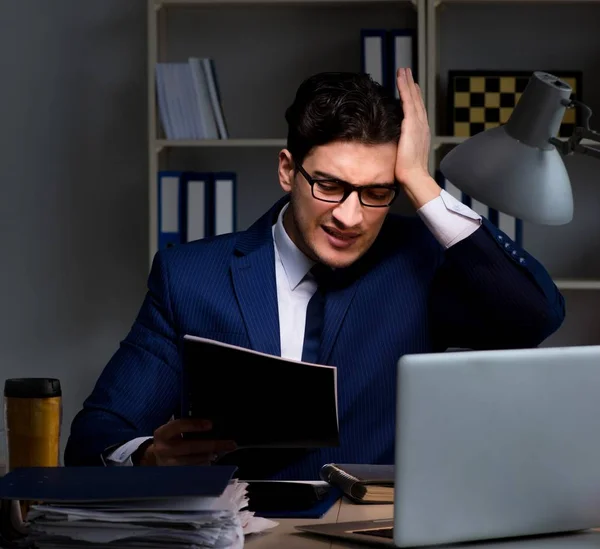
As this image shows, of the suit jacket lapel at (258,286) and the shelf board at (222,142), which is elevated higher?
the shelf board at (222,142)

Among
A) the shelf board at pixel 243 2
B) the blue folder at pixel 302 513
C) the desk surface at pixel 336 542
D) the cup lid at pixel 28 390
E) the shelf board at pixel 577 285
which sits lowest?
the shelf board at pixel 577 285

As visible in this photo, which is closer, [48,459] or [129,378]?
[48,459]

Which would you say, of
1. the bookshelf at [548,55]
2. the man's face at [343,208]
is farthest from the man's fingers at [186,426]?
the bookshelf at [548,55]

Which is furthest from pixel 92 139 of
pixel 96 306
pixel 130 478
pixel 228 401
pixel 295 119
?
pixel 130 478

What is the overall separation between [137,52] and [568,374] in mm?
2371

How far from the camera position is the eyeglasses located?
1.88 metres

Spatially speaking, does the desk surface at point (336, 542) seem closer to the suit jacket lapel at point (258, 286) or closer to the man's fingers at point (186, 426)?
the man's fingers at point (186, 426)

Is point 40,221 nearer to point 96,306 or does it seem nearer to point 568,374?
point 96,306

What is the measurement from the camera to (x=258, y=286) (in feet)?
6.36

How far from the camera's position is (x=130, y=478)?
4.03ft

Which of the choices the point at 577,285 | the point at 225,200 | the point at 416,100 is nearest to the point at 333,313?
the point at 416,100

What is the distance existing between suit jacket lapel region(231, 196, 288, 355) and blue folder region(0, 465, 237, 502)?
630 millimetres

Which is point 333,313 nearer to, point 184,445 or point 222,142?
point 184,445

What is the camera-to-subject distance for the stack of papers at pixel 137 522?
1152mm
